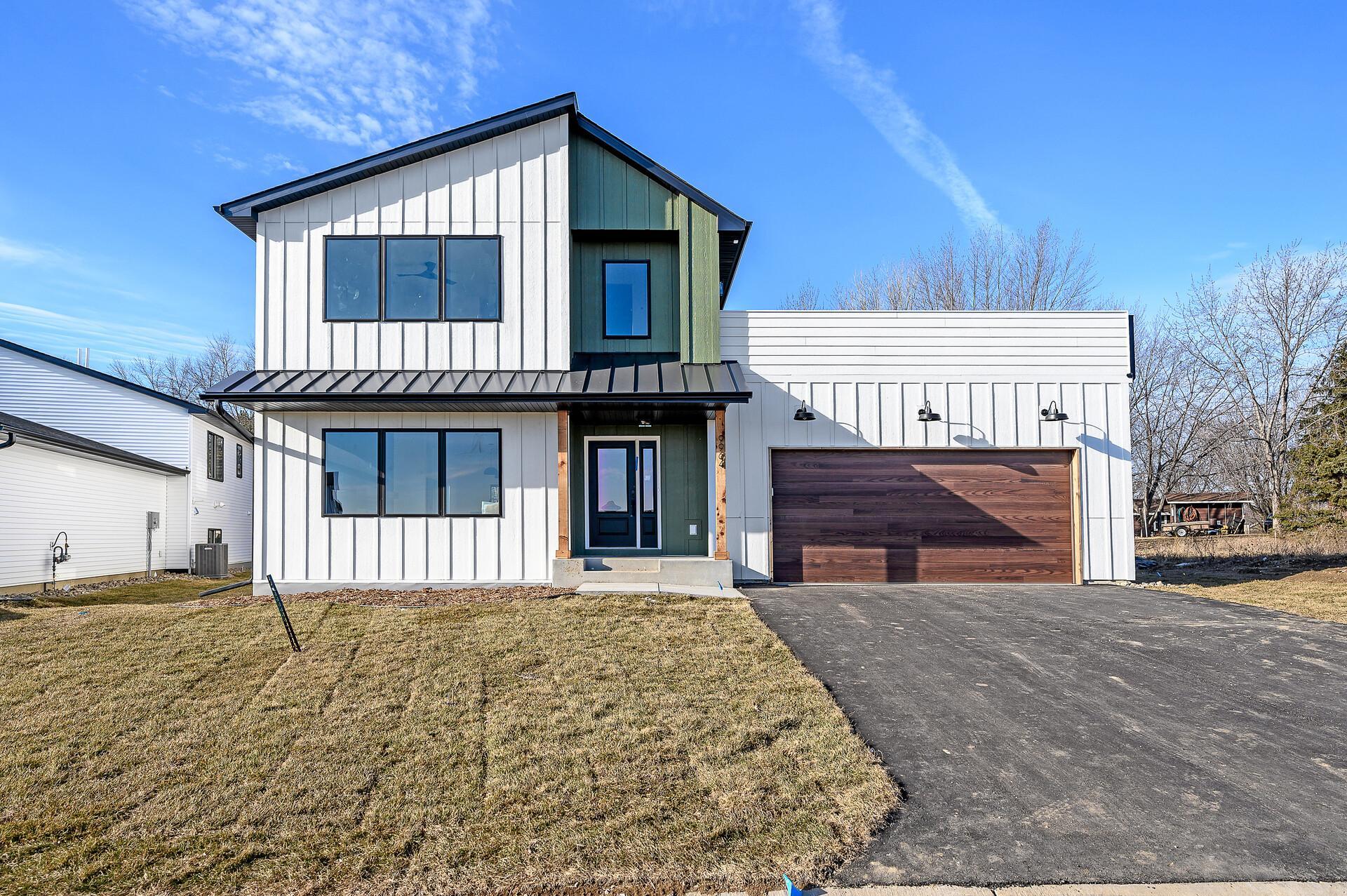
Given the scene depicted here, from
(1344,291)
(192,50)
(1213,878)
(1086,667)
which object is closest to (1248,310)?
(1344,291)

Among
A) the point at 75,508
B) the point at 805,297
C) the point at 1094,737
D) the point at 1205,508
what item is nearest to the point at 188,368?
the point at 75,508

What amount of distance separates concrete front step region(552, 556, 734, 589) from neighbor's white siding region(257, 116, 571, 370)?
9.95 ft

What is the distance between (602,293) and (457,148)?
308 centimetres

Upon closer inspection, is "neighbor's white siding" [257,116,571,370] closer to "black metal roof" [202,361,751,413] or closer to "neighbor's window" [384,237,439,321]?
"neighbor's window" [384,237,439,321]

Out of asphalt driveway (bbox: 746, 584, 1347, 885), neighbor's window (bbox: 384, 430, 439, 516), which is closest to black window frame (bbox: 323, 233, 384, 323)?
neighbor's window (bbox: 384, 430, 439, 516)

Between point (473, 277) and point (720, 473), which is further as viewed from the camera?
point (473, 277)

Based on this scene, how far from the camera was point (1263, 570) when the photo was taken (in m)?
13.2

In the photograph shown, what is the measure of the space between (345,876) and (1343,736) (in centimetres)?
593

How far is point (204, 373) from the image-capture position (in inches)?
1590

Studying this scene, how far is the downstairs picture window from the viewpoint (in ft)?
35.1

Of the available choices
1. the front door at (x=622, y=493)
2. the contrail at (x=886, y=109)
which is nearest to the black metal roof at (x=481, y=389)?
the front door at (x=622, y=493)

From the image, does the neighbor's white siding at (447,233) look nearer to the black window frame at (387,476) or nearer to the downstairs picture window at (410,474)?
the black window frame at (387,476)

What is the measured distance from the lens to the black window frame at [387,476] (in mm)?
10688

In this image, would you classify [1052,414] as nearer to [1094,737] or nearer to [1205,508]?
[1094,737]
